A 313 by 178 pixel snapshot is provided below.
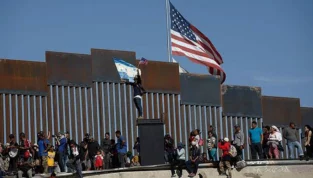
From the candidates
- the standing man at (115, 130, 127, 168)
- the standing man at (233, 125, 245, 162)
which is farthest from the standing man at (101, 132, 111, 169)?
the standing man at (233, 125, 245, 162)

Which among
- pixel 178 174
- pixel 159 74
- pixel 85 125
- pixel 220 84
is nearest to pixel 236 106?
pixel 220 84

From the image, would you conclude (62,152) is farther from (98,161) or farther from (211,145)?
(211,145)

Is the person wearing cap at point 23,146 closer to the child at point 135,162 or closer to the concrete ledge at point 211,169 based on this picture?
the concrete ledge at point 211,169

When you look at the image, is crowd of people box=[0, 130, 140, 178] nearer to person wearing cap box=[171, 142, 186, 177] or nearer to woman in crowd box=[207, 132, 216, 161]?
person wearing cap box=[171, 142, 186, 177]

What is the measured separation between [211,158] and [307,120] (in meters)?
9.89

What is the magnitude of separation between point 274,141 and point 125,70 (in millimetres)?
5478

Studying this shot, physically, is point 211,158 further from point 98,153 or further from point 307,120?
point 307,120

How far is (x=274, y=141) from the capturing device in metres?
31.2

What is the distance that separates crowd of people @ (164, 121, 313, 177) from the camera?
97.4ft

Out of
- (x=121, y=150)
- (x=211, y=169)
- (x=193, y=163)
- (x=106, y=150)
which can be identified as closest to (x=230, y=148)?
(x=211, y=169)

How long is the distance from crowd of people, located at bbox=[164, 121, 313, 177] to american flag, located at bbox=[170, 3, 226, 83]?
4979mm

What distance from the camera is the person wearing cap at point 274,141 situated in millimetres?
31141

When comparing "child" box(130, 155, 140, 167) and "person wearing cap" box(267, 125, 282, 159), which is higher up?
"person wearing cap" box(267, 125, 282, 159)

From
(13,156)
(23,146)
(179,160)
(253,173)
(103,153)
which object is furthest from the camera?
(253,173)
